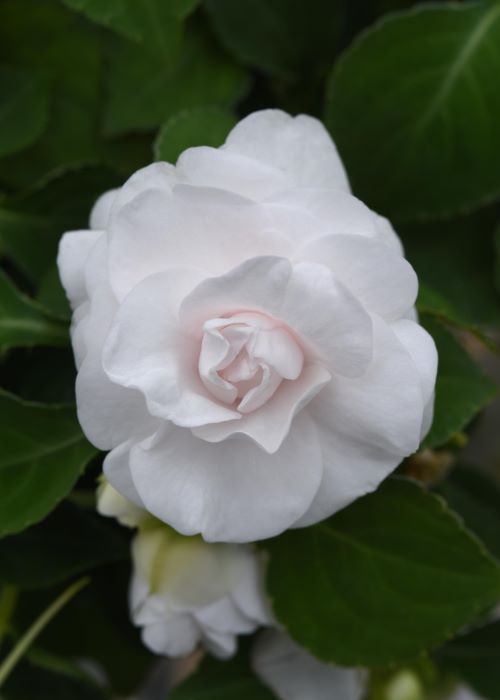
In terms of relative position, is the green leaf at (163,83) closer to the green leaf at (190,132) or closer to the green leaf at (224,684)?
the green leaf at (190,132)

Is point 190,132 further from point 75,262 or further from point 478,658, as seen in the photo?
point 478,658

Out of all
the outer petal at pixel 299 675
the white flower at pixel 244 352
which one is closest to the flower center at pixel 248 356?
the white flower at pixel 244 352

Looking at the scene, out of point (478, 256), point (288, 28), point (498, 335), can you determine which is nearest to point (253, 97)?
point (288, 28)

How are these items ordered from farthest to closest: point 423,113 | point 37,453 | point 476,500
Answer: point 476,500
point 423,113
point 37,453

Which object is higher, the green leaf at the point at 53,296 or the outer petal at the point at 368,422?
the outer petal at the point at 368,422

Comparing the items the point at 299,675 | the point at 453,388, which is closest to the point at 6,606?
the point at 299,675

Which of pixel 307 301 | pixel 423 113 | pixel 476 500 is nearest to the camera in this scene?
pixel 307 301
